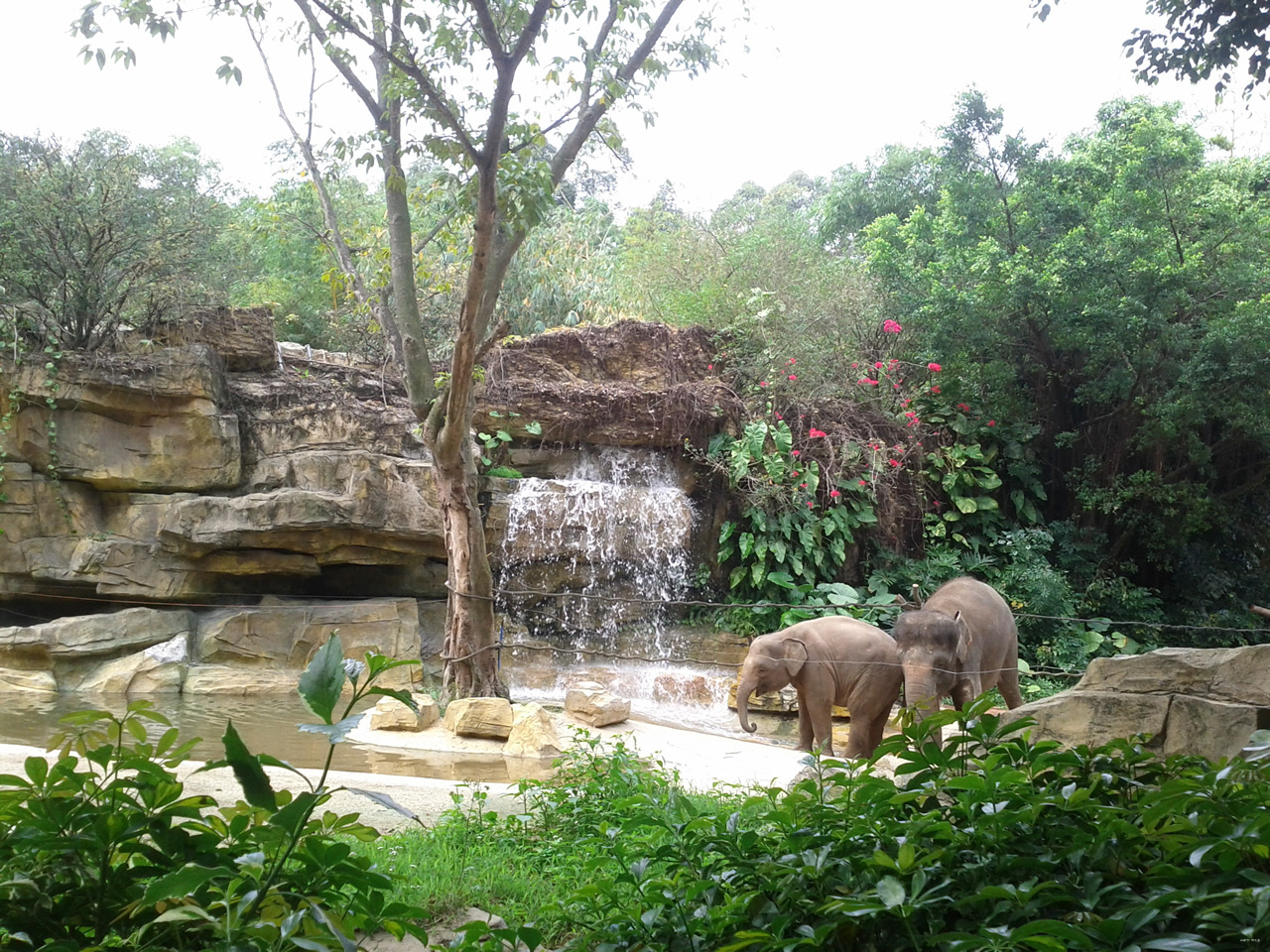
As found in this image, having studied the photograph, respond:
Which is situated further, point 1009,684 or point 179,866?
point 1009,684

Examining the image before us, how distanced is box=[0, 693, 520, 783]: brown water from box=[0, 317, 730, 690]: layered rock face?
0.45m

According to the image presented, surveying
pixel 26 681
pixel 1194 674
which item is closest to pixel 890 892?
pixel 1194 674

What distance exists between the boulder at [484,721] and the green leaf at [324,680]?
656 cm

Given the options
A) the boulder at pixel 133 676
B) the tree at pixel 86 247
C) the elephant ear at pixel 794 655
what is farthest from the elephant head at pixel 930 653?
the tree at pixel 86 247

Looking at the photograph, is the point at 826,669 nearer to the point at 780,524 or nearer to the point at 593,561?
the point at 593,561

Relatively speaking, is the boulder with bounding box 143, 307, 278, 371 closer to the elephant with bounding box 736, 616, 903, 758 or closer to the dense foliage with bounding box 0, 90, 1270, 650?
the dense foliage with bounding box 0, 90, 1270, 650

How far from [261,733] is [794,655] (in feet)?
14.3

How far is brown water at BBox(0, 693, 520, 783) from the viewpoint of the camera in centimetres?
643

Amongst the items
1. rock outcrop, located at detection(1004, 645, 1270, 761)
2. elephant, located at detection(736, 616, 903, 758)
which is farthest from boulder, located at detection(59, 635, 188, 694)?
rock outcrop, located at detection(1004, 645, 1270, 761)

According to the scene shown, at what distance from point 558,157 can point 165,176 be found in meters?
9.58

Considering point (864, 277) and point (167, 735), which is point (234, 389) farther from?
point (167, 735)

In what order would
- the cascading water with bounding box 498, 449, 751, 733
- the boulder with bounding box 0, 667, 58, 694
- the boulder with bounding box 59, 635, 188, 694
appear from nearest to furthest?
1. the boulder with bounding box 0, 667, 58, 694
2. the boulder with bounding box 59, 635, 188, 694
3. the cascading water with bounding box 498, 449, 751, 733

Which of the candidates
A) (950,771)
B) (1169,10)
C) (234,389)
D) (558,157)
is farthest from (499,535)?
(950,771)

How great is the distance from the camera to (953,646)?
609cm
